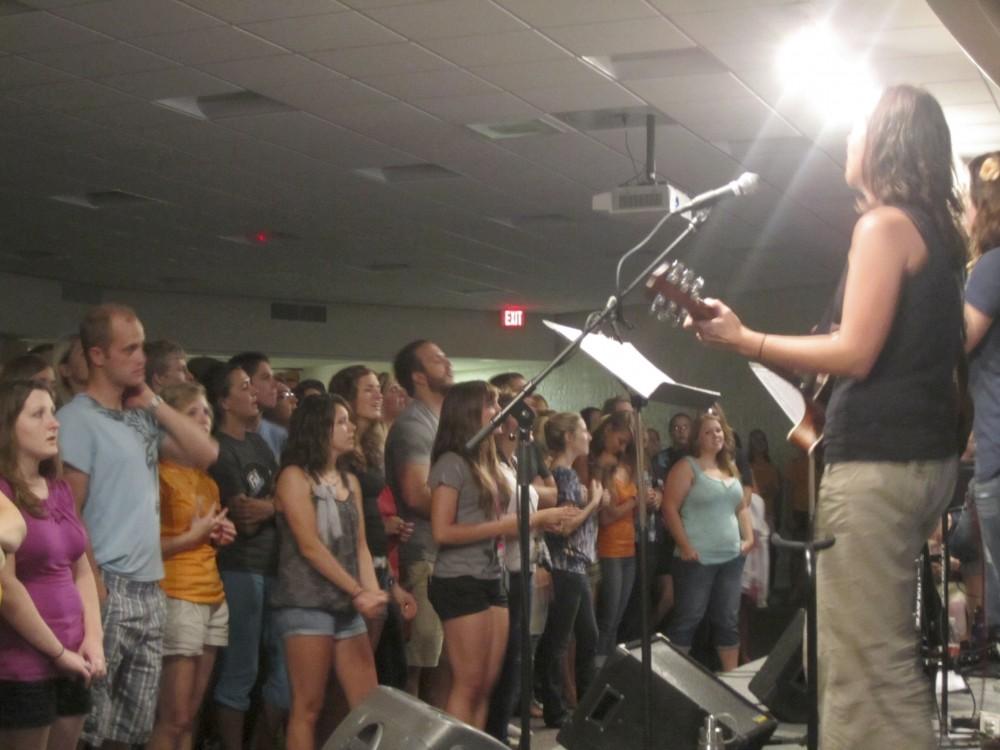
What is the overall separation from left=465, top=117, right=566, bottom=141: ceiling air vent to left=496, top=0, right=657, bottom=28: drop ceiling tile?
181 cm

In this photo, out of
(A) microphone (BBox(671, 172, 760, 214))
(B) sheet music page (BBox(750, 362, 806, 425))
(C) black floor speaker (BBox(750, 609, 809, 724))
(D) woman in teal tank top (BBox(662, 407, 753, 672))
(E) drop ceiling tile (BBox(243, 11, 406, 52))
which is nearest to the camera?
(B) sheet music page (BBox(750, 362, 806, 425))

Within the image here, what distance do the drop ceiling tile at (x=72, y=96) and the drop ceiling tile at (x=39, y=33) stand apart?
0.63 meters

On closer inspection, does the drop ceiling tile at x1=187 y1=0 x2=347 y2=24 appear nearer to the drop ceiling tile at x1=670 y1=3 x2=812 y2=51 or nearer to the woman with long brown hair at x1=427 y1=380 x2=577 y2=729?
the drop ceiling tile at x1=670 y1=3 x2=812 y2=51

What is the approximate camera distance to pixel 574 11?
602 cm

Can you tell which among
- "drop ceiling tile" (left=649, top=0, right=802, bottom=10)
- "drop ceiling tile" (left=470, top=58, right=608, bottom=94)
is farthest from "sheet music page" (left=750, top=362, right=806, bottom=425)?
"drop ceiling tile" (left=470, top=58, right=608, bottom=94)

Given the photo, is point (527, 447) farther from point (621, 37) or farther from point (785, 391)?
point (621, 37)

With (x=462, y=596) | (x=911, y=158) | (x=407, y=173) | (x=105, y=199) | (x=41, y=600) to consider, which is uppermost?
(x=407, y=173)

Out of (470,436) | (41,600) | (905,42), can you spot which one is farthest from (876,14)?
(41,600)

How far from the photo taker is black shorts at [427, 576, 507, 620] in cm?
477

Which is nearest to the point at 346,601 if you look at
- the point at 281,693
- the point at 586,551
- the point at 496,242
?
the point at 281,693

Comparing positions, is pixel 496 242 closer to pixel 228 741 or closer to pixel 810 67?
pixel 810 67

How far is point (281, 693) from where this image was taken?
16.1 feet

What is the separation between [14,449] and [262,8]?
3.00 meters

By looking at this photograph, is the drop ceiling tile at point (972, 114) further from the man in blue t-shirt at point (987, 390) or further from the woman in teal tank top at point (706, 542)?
the man in blue t-shirt at point (987, 390)
